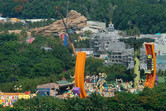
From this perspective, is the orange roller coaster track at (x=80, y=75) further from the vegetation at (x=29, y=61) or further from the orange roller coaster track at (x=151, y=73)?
the vegetation at (x=29, y=61)

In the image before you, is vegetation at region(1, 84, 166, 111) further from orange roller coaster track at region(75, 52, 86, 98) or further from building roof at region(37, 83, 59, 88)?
building roof at region(37, 83, 59, 88)

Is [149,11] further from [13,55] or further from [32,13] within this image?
[13,55]

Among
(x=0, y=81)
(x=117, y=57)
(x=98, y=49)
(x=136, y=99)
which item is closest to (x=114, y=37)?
(x=98, y=49)

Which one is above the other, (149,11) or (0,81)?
(149,11)

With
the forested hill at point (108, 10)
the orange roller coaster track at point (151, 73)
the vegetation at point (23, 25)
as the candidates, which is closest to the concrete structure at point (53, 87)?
the orange roller coaster track at point (151, 73)

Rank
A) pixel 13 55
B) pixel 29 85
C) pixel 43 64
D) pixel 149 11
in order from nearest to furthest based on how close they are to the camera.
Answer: pixel 29 85 → pixel 43 64 → pixel 13 55 → pixel 149 11

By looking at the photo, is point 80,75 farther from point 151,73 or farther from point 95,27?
point 95,27

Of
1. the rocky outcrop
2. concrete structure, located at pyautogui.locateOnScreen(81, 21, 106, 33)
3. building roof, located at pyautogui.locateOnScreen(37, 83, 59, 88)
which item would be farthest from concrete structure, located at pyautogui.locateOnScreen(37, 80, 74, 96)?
the rocky outcrop

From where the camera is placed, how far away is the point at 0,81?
52062 mm

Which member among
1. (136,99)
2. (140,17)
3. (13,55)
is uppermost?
(140,17)

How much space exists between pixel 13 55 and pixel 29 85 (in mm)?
13890

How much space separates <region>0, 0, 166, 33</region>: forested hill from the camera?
288 ft

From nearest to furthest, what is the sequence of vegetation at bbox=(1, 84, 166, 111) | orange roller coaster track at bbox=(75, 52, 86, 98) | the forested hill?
vegetation at bbox=(1, 84, 166, 111) → orange roller coaster track at bbox=(75, 52, 86, 98) → the forested hill

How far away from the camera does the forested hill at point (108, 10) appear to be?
8775 centimetres
